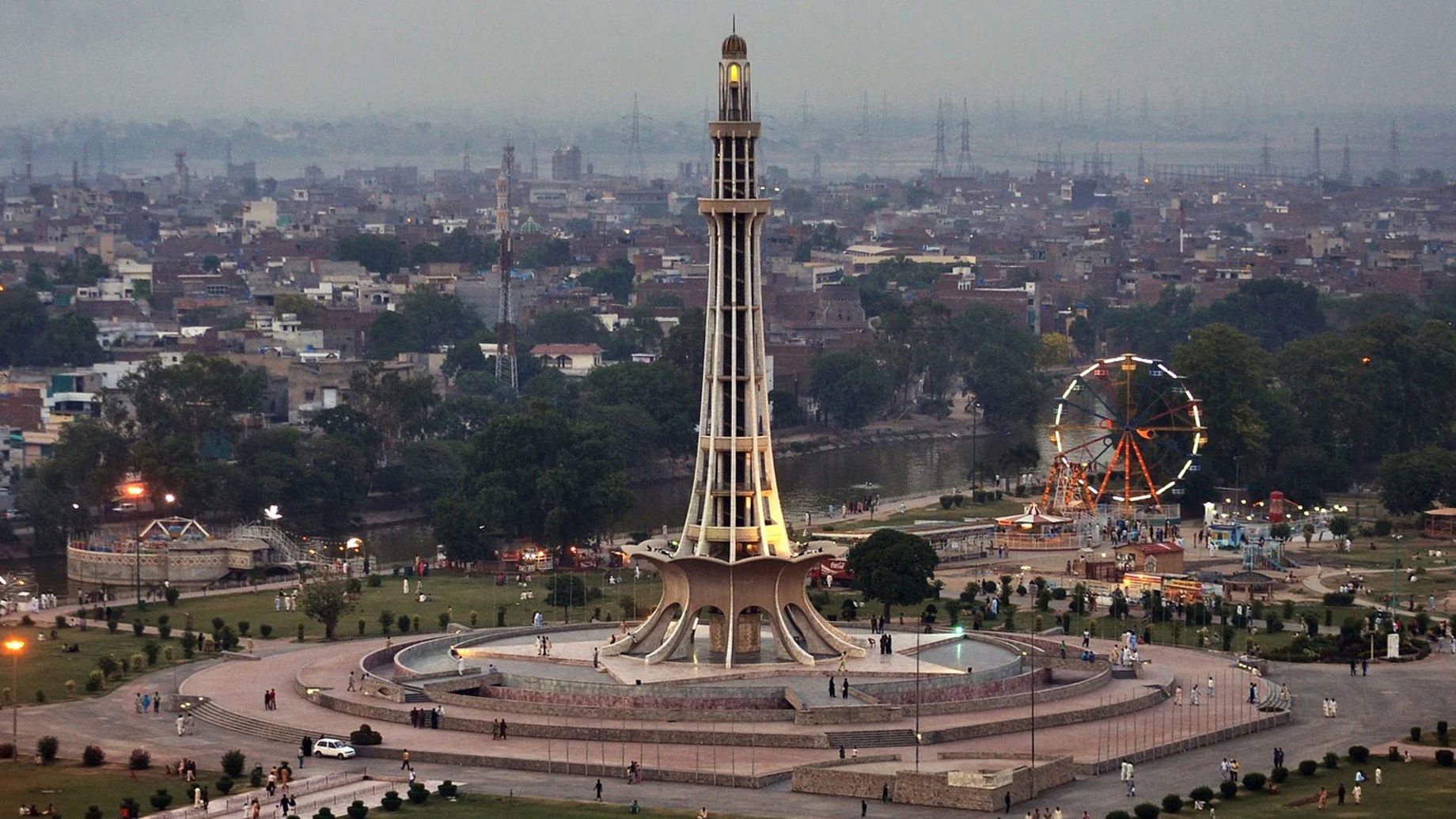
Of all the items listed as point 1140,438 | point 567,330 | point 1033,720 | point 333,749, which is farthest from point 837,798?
point 567,330

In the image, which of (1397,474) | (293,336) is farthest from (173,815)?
(293,336)

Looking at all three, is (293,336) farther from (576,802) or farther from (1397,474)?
(576,802)

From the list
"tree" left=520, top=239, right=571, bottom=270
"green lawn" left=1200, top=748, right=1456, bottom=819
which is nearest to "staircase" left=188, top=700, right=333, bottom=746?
"green lawn" left=1200, top=748, right=1456, bottom=819

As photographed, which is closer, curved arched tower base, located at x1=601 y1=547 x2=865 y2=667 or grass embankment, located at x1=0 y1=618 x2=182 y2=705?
curved arched tower base, located at x1=601 y1=547 x2=865 y2=667

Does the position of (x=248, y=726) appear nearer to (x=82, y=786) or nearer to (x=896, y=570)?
(x=82, y=786)

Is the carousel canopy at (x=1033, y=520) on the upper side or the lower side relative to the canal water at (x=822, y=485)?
upper

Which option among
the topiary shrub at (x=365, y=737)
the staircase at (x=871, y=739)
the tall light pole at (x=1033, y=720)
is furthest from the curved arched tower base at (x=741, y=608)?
the topiary shrub at (x=365, y=737)

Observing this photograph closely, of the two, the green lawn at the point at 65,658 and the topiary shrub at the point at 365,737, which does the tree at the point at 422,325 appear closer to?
the green lawn at the point at 65,658

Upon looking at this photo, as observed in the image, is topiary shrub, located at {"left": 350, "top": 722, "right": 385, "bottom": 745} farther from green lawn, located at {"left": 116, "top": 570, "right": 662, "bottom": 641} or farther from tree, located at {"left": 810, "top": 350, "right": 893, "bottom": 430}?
tree, located at {"left": 810, "top": 350, "right": 893, "bottom": 430}
